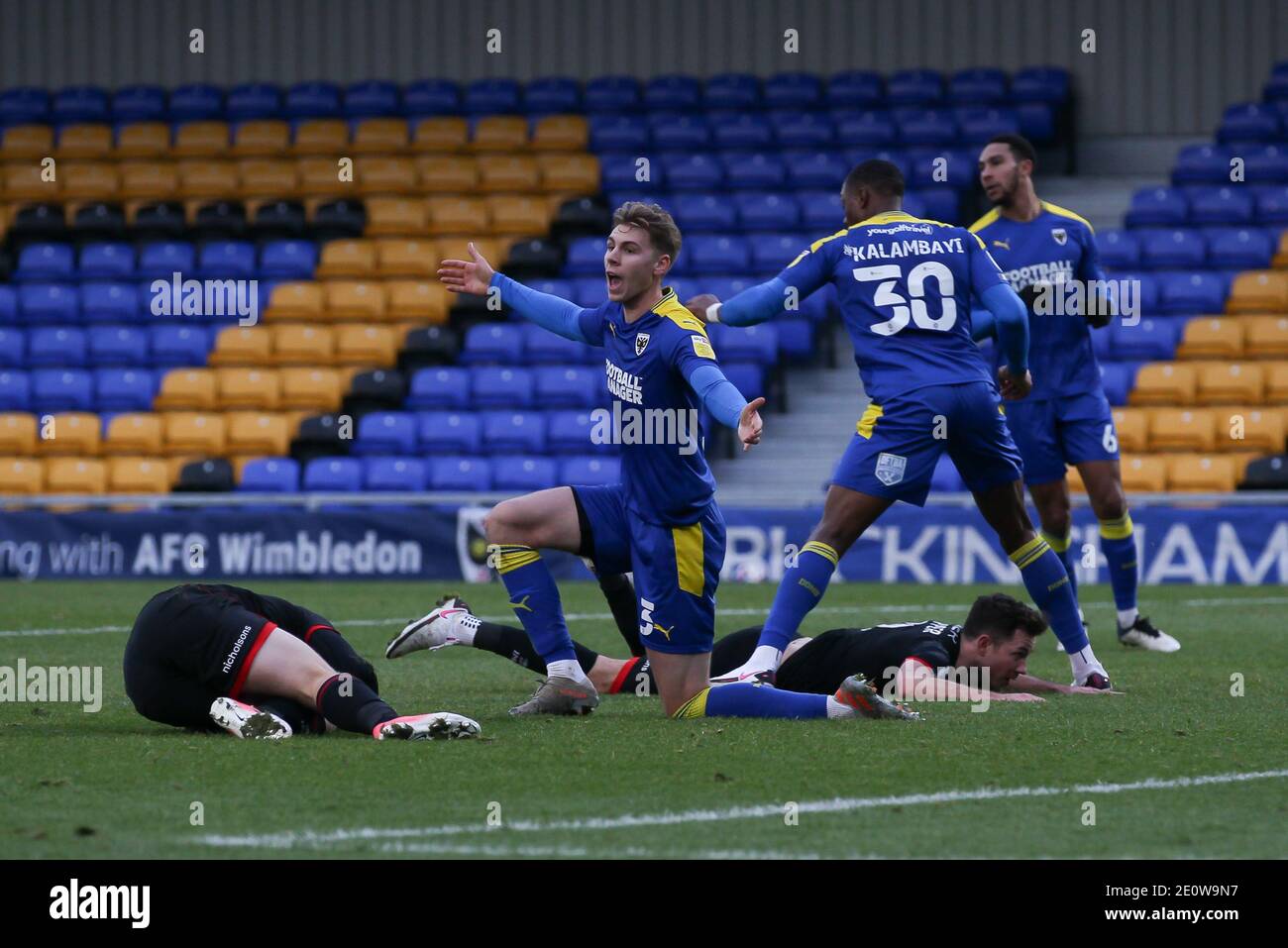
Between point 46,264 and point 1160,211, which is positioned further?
point 46,264

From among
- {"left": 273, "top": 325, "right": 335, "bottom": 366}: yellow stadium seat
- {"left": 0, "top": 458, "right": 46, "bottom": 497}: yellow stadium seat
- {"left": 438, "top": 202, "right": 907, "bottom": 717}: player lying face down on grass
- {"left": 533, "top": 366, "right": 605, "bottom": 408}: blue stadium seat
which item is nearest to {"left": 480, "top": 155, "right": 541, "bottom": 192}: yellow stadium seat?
{"left": 273, "top": 325, "right": 335, "bottom": 366}: yellow stadium seat

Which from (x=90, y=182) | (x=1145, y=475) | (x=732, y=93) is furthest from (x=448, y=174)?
(x=1145, y=475)

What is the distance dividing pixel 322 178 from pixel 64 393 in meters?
4.54

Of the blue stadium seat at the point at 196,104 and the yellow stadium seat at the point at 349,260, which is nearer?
the yellow stadium seat at the point at 349,260

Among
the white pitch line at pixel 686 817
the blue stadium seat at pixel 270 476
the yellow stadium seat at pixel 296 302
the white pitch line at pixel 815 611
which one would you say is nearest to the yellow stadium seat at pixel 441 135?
the yellow stadium seat at pixel 296 302

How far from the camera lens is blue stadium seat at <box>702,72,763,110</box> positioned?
23.6 metres

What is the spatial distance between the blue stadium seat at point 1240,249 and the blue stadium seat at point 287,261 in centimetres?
1016

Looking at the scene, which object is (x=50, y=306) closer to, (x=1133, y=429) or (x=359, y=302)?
(x=359, y=302)

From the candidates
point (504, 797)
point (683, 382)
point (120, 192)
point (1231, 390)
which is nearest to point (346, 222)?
point (120, 192)

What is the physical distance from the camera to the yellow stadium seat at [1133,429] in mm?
17844

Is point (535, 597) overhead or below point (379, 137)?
below

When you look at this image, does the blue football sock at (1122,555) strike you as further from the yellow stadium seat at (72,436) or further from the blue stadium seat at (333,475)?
the yellow stadium seat at (72,436)

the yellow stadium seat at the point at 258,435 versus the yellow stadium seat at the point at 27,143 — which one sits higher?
the yellow stadium seat at the point at 27,143

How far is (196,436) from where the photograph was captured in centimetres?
2000
